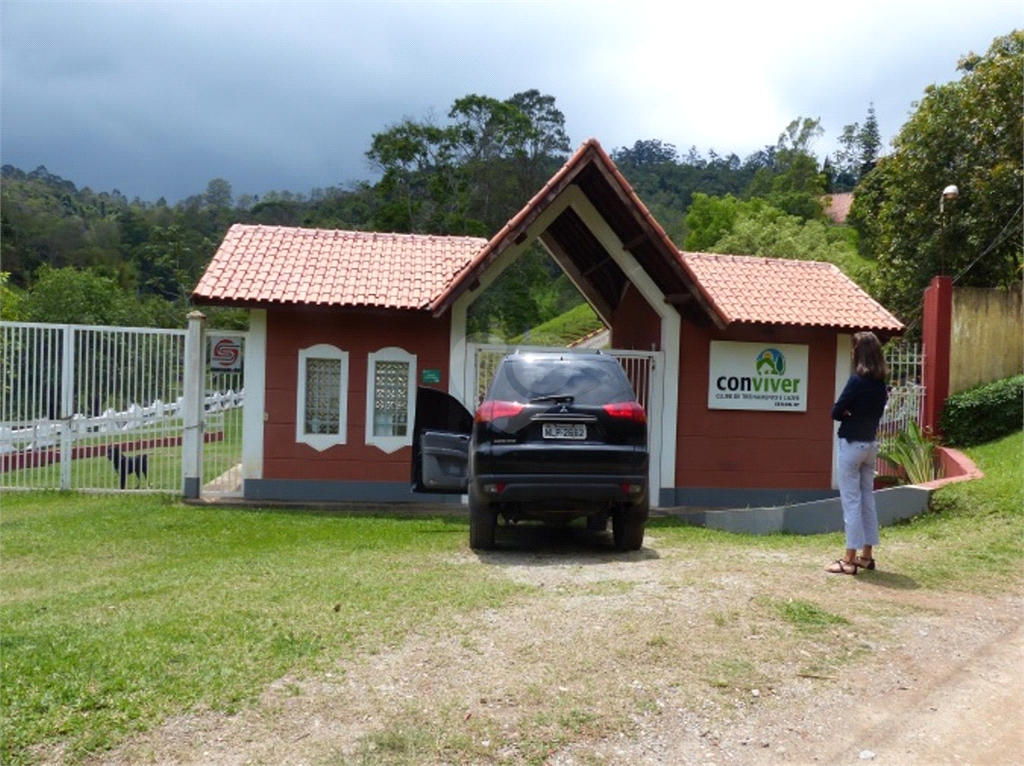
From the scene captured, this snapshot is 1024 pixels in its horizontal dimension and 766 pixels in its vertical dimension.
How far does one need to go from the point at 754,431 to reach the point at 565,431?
635cm

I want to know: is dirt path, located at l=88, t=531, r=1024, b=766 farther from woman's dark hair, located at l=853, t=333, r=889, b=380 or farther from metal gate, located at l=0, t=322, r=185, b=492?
metal gate, located at l=0, t=322, r=185, b=492

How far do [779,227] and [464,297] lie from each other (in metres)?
→ 33.9

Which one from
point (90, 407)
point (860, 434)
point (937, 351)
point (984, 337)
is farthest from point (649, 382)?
point (90, 407)

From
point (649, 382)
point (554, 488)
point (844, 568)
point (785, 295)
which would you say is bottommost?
point (844, 568)

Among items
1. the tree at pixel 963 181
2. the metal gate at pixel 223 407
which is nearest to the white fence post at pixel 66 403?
the metal gate at pixel 223 407

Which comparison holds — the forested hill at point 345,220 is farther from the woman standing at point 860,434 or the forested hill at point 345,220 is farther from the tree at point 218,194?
the woman standing at point 860,434

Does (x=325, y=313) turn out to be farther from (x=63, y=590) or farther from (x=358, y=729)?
(x=358, y=729)

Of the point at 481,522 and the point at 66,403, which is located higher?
the point at 66,403

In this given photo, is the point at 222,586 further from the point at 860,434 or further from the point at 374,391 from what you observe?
the point at 374,391

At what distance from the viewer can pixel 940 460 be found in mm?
13891

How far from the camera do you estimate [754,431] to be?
14352mm

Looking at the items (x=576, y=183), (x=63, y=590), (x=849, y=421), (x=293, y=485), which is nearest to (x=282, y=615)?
(x=63, y=590)

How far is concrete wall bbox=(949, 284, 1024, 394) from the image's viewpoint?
16.6 metres

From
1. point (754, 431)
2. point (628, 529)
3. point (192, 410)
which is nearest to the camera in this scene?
point (628, 529)
